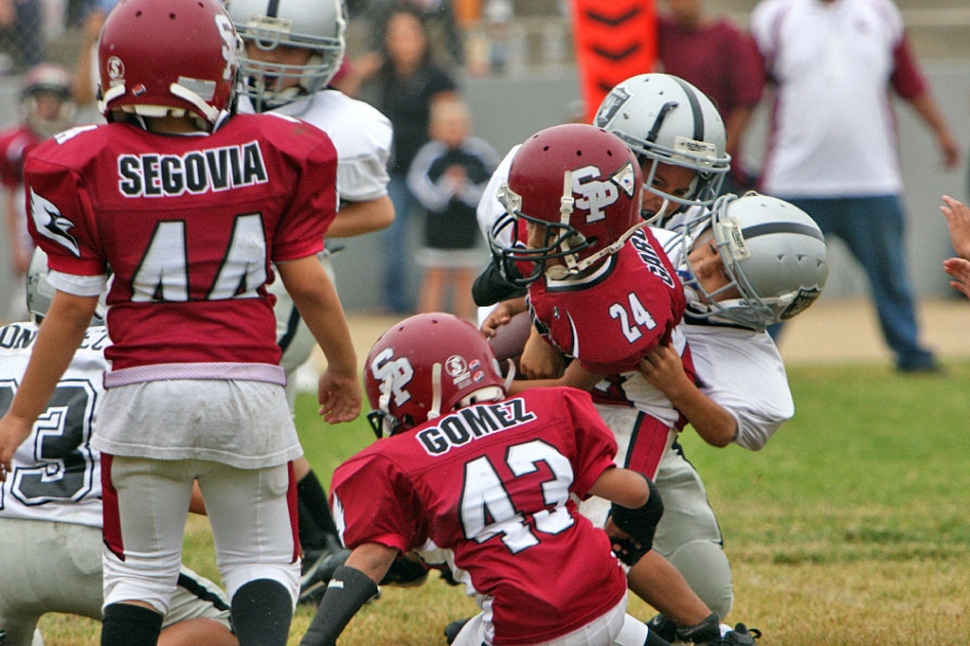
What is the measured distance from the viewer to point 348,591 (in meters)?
2.65

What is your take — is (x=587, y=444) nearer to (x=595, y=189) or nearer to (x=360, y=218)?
(x=595, y=189)

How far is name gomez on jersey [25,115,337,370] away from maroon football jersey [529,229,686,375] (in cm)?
61

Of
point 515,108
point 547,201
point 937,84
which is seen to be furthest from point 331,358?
point 937,84

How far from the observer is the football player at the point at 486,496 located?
107 inches

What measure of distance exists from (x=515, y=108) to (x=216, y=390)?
9435mm

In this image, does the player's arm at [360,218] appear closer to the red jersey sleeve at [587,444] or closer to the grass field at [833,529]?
the grass field at [833,529]

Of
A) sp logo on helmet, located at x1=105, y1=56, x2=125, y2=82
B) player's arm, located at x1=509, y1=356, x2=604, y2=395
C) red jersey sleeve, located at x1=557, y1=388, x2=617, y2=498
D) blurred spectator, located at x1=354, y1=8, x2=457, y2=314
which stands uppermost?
sp logo on helmet, located at x1=105, y1=56, x2=125, y2=82

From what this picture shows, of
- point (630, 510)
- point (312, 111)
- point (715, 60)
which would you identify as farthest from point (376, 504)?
point (715, 60)

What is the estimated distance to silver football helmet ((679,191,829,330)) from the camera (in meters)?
3.26

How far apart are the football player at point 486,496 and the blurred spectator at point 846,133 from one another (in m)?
5.12

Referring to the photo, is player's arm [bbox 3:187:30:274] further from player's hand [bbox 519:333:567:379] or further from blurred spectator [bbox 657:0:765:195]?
player's hand [bbox 519:333:567:379]

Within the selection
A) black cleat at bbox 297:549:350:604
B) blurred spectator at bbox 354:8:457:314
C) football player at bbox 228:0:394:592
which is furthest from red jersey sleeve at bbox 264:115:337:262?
blurred spectator at bbox 354:8:457:314

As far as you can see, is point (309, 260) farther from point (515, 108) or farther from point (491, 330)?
point (515, 108)

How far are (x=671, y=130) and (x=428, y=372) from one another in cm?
105
